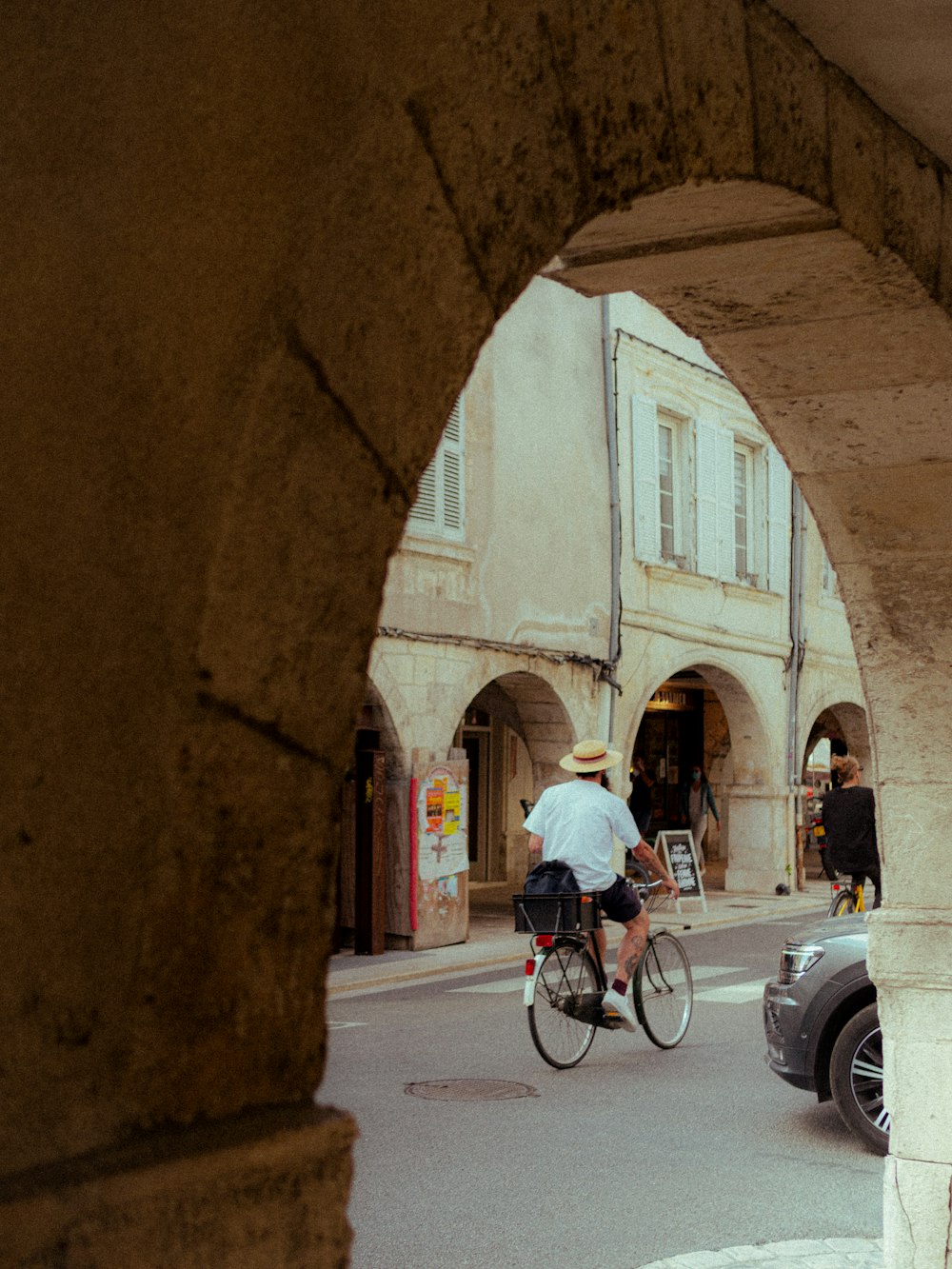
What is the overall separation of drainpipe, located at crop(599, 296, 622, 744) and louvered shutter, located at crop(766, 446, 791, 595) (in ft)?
13.3

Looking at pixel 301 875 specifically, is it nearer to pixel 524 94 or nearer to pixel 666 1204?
pixel 524 94

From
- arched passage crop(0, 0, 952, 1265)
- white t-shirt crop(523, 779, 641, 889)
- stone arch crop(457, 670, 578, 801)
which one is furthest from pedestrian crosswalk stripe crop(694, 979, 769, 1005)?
arched passage crop(0, 0, 952, 1265)

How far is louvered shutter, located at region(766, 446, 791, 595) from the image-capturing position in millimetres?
21344

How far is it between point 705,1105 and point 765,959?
244 inches

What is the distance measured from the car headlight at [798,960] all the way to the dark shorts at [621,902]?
4.69 feet

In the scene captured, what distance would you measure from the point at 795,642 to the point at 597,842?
1392cm

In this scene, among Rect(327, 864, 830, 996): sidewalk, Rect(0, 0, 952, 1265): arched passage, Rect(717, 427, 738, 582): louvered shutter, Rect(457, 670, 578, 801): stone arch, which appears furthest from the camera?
Rect(717, 427, 738, 582): louvered shutter

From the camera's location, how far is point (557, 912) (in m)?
8.33

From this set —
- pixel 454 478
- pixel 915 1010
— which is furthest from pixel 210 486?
pixel 454 478

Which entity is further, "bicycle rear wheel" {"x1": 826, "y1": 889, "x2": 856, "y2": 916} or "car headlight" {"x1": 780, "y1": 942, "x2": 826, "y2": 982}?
"bicycle rear wheel" {"x1": 826, "y1": 889, "x2": 856, "y2": 916}

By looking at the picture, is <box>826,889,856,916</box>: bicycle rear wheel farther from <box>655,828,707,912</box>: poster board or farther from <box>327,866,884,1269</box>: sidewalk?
<box>655,828,707,912</box>: poster board

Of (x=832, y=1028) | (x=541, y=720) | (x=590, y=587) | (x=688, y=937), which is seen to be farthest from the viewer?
(x=590, y=587)

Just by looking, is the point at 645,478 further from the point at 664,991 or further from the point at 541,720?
the point at 664,991

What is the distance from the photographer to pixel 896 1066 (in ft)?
13.8
